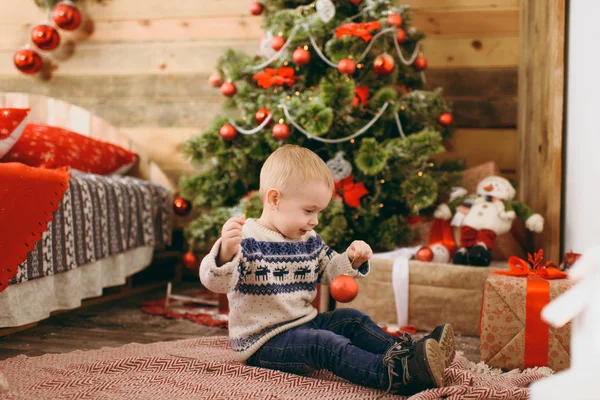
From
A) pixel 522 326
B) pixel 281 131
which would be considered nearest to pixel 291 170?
pixel 522 326

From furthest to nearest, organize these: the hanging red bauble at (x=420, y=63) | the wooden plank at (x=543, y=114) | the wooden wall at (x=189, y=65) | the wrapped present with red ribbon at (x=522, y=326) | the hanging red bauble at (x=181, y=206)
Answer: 1. the wooden wall at (x=189, y=65)
2. the hanging red bauble at (x=181, y=206)
3. the hanging red bauble at (x=420, y=63)
4. the wooden plank at (x=543, y=114)
5. the wrapped present with red ribbon at (x=522, y=326)

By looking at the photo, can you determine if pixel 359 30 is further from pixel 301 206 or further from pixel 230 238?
pixel 230 238

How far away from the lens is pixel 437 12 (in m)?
2.77

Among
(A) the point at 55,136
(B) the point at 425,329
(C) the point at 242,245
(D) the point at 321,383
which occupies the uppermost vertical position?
(A) the point at 55,136

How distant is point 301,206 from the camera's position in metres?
1.29

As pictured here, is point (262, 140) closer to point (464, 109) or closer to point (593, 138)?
point (464, 109)

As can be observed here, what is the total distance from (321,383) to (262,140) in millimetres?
1307

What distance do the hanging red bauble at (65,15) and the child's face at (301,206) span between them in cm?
223

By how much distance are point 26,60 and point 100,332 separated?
1.80 meters

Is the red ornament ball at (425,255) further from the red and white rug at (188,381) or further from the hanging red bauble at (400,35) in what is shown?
the hanging red bauble at (400,35)

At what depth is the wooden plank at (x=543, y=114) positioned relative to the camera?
6.41ft

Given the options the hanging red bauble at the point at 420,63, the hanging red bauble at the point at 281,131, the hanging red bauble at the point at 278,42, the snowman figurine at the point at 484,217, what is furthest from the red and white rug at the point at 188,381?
the hanging red bauble at the point at 420,63

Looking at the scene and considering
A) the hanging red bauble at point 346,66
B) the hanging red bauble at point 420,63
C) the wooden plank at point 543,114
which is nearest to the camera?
the wooden plank at point 543,114

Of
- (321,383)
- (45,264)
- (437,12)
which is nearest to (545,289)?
(321,383)
